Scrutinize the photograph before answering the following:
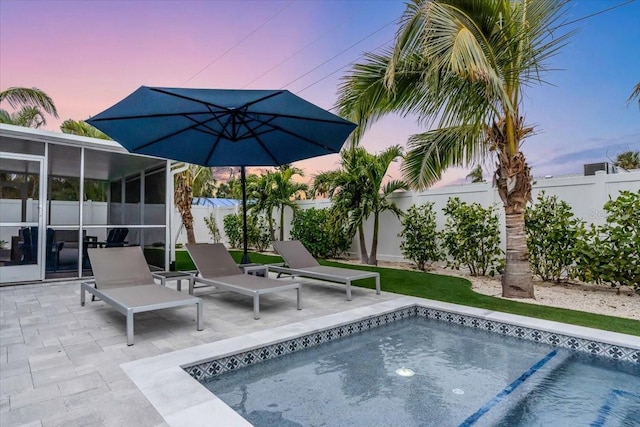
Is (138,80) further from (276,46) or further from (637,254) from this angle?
(637,254)

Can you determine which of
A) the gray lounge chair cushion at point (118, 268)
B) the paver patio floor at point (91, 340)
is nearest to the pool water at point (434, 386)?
the paver patio floor at point (91, 340)

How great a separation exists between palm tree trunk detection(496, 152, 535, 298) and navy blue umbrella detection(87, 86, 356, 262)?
3058 mm

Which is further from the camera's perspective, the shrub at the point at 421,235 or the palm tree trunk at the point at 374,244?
the palm tree trunk at the point at 374,244

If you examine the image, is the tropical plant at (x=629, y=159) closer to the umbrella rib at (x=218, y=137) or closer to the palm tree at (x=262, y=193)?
the palm tree at (x=262, y=193)

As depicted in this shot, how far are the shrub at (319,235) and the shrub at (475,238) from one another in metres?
3.97

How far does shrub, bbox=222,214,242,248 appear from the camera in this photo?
58.4 feet

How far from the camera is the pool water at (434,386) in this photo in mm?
3100

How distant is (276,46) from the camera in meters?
15.8

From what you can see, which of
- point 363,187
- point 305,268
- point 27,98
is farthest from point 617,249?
point 27,98

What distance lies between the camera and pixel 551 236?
7578 millimetres

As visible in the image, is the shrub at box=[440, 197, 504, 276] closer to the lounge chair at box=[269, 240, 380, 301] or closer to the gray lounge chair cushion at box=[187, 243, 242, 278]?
the lounge chair at box=[269, 240, 380, 301]

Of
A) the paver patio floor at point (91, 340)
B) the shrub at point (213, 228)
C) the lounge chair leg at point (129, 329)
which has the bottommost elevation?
the paver patio floor at point (91, 340)

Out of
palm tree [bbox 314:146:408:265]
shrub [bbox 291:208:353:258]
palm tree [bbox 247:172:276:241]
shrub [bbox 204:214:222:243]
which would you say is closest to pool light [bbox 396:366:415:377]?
palm tree [bbox 314:146:408:265]

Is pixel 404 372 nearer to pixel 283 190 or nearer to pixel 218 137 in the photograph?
pixel 218 137
